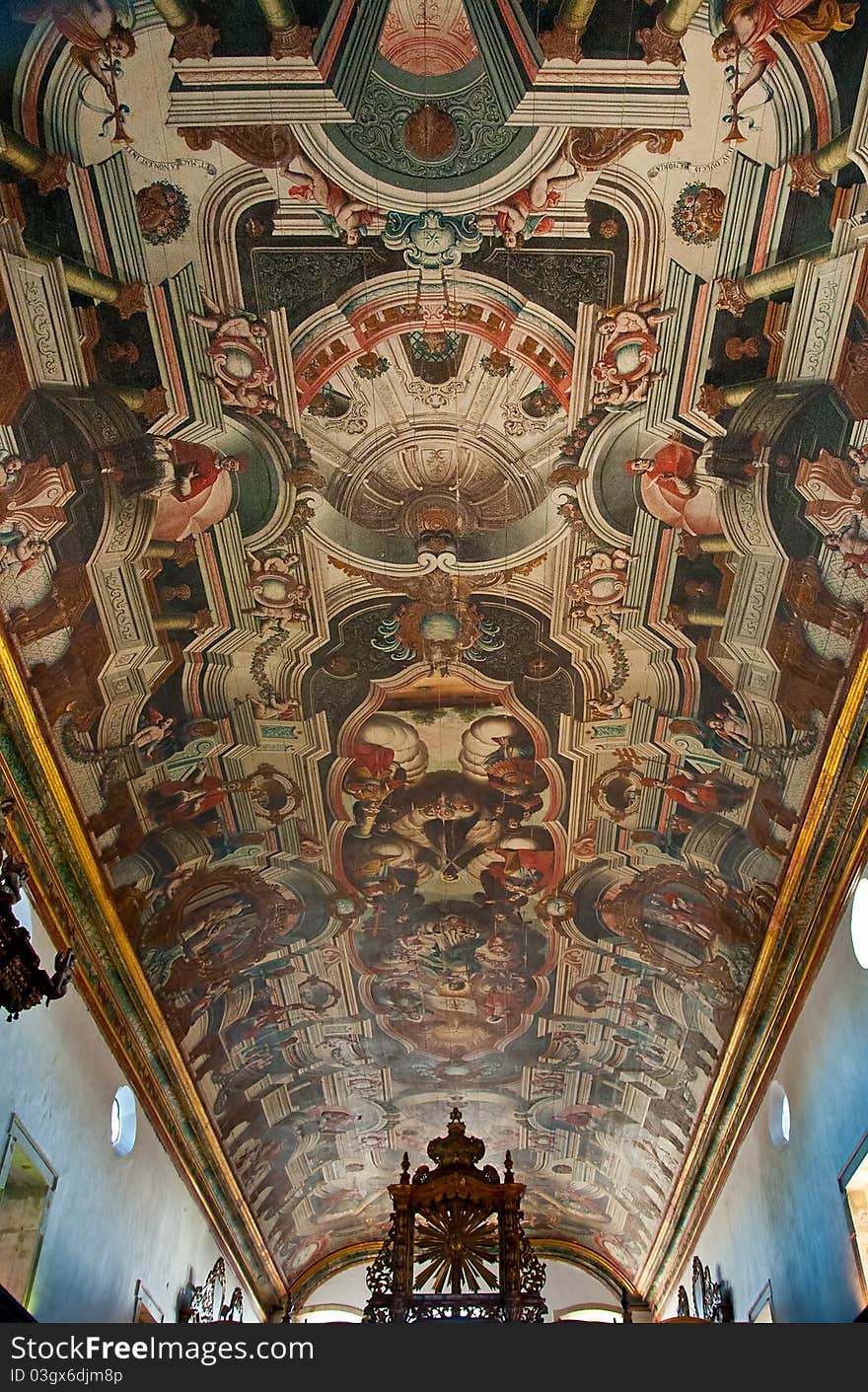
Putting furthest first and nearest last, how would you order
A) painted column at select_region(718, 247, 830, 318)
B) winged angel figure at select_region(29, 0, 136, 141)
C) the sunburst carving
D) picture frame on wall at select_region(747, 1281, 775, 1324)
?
the sunburst carving, picture frame on wall at select_region(747, 1281, 775, 1324), painted column at select_region(718, 247, 830, 318), winged angel figure at select_region(29, 0, 136, 141)

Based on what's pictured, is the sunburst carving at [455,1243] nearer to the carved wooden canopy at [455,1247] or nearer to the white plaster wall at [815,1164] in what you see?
the carved wooden canopy at [455,1247]

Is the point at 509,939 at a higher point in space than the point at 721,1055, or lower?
higher

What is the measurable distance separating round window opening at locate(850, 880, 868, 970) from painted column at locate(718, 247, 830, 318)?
576 cm

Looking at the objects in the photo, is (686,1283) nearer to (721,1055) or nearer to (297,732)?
(721,1055)

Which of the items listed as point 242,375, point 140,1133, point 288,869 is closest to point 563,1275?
point 140,1133

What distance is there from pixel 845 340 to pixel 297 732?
707 cm

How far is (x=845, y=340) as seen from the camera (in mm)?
8727

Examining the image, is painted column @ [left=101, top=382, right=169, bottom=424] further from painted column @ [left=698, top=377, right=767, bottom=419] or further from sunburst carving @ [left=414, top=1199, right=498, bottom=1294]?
sunburst carving @ [left=414, top=1199, right=498, bottom=1294]

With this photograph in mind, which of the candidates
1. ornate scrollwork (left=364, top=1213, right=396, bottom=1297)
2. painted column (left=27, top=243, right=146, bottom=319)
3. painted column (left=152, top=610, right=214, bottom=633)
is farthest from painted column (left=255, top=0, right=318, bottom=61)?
ornate scrollwork (left=364, top=1213, right=396, bottom=1297)

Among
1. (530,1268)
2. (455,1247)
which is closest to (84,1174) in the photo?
(455,1247)

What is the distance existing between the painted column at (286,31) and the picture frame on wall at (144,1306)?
15.3m

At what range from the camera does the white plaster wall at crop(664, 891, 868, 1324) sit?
1191 centimetres

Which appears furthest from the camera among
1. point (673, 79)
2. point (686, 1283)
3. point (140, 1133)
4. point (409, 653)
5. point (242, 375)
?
point (686, 1283)

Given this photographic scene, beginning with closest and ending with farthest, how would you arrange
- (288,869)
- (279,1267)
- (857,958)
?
1. (857,958)
2. (288,869)
3. (279,1267)
